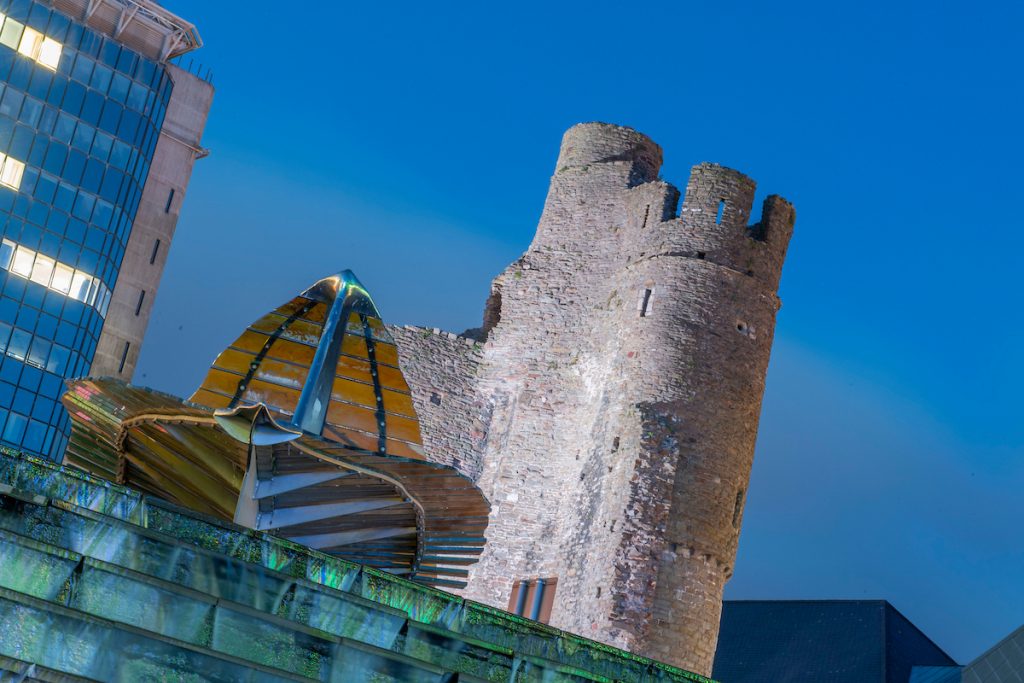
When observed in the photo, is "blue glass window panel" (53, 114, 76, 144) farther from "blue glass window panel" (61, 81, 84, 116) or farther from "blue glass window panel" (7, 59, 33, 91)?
"blue glass window panel" (7, 59, 33, 91)

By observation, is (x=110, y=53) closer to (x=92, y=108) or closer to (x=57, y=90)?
(x=92, y=108)

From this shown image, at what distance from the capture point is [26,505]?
12.3 meters

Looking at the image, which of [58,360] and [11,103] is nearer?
[58,360]

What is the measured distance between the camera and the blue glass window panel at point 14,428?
6244 cm

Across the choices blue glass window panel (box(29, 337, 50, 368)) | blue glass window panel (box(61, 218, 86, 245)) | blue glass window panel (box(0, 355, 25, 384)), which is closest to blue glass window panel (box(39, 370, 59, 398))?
blue glass window panel (box(29, 337, 50, 368))

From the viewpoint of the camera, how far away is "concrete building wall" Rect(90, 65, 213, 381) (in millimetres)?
72188

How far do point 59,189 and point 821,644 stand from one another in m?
33.0

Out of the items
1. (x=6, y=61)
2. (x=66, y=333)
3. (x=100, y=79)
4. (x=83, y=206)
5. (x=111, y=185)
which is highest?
(x=100, y=79)

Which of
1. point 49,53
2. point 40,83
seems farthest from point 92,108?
point 49,53

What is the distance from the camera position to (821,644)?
48.2m

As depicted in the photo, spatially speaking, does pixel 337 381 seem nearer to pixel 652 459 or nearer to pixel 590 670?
pixel 590 670

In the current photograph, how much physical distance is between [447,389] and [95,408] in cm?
2218

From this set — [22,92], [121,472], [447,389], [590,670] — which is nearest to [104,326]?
[22,92]

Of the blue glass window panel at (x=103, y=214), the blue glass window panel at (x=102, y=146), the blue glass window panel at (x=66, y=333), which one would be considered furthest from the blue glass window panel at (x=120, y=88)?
the blue glass window panel at (x=66, y=333)
